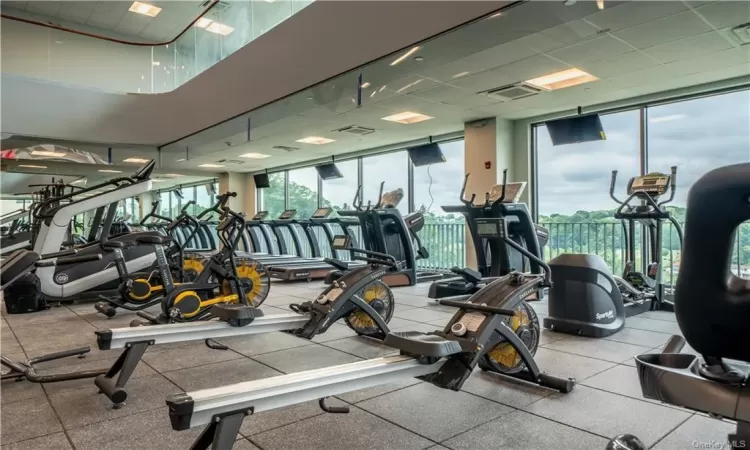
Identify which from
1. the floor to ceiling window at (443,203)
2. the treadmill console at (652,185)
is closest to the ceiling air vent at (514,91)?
the treadmill console at (652,185)

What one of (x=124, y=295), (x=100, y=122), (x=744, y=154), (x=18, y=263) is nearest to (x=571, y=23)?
(x=744, y=154)

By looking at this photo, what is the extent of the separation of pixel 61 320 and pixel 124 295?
0.74 metres

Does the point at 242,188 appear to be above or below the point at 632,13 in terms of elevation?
below

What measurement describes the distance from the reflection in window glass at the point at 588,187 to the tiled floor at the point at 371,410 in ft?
12.2

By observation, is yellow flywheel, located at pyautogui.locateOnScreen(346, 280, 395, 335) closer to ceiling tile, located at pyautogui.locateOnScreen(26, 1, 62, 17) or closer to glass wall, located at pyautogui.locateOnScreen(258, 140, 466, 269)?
glass wall, located at pyautogui.locateOnScreen(258, 140, 466, 269)

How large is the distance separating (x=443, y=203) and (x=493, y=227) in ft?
21.3

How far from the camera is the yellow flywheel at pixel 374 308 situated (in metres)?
3.86

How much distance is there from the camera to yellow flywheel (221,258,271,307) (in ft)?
16.2

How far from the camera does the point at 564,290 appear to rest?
4.00m

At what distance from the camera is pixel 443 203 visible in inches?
387

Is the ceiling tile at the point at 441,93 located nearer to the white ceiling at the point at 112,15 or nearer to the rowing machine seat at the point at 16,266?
the rowing machine seat at the point at 16,266

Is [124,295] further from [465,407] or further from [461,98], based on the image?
[461,98]

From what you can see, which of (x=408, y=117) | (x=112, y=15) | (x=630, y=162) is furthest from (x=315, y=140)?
(x=630, y=162)

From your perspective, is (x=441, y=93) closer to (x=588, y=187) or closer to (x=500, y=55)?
(x=500, y=55)
